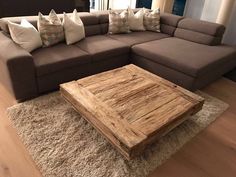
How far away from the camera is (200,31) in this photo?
3.13 m

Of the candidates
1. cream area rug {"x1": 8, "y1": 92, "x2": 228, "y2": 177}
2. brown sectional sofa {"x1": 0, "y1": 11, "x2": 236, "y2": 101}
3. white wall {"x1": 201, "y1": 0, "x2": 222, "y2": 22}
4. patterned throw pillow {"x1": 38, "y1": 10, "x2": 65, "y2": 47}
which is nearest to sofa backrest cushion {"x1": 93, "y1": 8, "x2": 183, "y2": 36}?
brown sectional sofa {"x1": 0, "y1": 11, "x2": 236, "y2": 101}

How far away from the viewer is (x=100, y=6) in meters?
5.32

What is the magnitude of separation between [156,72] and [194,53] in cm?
56

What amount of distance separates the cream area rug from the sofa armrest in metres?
0.14

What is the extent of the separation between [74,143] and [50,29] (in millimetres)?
1505

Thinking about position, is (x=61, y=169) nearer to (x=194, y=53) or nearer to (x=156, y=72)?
(x=156, y=72)

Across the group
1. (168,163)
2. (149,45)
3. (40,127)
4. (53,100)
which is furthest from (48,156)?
(149,45)

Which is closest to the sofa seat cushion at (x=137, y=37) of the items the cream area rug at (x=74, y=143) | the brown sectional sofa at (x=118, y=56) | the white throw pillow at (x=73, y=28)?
the brown sectional sofa at (x=118, y=56)

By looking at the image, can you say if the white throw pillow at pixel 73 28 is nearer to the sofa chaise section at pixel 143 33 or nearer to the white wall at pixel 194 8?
the sofa chaise section at pixel 143 33

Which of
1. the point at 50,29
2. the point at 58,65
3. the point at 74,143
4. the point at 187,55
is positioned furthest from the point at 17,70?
the point at 187,55

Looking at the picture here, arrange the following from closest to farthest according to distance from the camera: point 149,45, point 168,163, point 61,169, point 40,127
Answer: point 61,169
point 168,163
point 40,127
point 149,45

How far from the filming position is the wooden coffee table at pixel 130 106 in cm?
148

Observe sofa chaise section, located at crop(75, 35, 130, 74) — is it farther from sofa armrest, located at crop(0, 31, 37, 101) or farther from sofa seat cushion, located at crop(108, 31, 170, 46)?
sofa armrest, located at crop(0, 31, 37, 101)

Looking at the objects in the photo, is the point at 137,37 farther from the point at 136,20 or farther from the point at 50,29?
the point at 50,29
